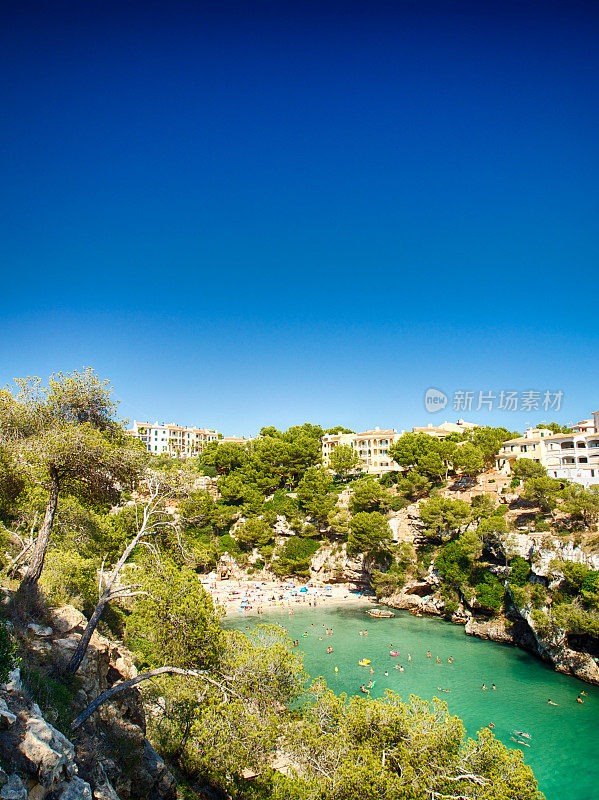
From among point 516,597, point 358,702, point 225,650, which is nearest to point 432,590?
point 516,597

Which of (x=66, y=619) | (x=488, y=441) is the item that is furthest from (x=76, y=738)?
(x=488, y=441)

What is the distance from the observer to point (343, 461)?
7256 cm

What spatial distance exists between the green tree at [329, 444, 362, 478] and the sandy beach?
22884 millimetres

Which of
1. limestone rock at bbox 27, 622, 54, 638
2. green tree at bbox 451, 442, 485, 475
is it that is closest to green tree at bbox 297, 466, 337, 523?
green tree at bbox 451, 442, 485, 475

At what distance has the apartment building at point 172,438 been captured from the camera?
101000mm

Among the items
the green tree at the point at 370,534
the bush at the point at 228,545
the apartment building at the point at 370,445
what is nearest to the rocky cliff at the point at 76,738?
the green tree at the point at 370,534

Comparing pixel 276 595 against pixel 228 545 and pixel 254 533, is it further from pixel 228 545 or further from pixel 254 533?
pixel 228 545

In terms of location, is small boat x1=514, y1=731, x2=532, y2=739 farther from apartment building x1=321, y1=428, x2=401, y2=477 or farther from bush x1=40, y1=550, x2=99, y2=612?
apartment building x1=321, y1=428, x2=401, y2=477

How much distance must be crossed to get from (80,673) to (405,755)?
863 centimetres

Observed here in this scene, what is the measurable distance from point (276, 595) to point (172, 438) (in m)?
64.5

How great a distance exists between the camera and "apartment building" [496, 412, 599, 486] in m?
52.6

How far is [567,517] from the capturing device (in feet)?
130

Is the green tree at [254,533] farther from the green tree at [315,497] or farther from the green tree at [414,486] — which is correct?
the green tree at [414,486]

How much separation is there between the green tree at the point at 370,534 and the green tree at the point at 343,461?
2299cm
